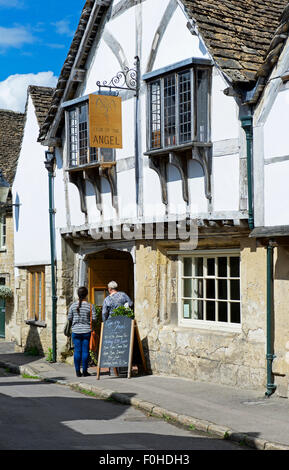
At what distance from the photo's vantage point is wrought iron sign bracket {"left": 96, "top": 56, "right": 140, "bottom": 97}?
547 inches

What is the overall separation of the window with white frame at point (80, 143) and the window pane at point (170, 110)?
2.08 m

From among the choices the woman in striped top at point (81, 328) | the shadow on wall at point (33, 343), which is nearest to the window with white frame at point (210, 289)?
the woman in striped top at point (81, 328)

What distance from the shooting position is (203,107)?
1217cm

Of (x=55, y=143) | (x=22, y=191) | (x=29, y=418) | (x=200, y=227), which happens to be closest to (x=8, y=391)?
(x=29, y=418)

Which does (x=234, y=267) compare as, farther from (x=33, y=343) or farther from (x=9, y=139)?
(x=9, y=139)

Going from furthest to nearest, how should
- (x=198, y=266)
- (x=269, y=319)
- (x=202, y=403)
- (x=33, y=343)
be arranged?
(x=33, y=343)
(x=198, y=266)
(x=269, y=319)
(x=202, y=403)

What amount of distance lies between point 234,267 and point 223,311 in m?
0.81

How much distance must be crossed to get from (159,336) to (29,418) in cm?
438

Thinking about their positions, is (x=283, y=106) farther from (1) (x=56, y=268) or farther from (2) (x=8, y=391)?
(1) (x=56, y=268)

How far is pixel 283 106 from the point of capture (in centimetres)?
1080

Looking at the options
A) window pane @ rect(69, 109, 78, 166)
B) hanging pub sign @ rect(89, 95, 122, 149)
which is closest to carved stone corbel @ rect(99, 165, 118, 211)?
hanging pub sign @ rect(89, 95, 122, 149)

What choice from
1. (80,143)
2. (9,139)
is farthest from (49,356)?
(9,139)

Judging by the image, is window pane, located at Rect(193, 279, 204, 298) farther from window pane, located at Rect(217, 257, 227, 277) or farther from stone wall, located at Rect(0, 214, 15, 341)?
stone wall, located at Rect(0, 214, 15, 341)

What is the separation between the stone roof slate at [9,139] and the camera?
2541 centimetres
